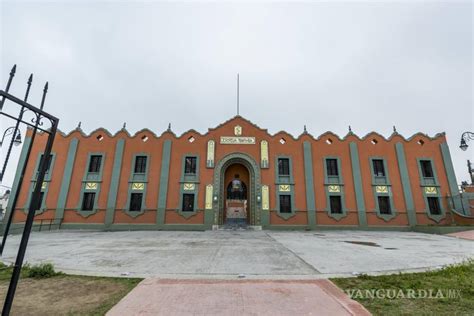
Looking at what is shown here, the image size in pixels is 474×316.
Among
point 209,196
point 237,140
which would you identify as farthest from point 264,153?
point 209,196

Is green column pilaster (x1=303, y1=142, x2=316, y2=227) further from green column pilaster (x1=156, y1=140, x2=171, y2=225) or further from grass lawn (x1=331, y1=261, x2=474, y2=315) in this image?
grass lawn (x1=331, y1=261, x2=474, y2=315)

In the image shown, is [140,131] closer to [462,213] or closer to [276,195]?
[276,195]

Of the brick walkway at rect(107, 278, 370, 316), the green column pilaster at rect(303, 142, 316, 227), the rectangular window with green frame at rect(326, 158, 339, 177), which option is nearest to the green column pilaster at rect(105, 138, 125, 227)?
the brick walkway at rect(107, 278, 370, 316)

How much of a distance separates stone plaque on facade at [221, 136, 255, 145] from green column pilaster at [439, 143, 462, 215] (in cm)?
1939

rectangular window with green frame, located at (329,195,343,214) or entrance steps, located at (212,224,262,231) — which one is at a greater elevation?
rectangular window with green frame, located at (329,195,343,214)

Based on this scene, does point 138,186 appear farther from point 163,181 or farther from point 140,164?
point 163,181

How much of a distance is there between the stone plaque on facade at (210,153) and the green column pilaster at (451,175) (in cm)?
2325

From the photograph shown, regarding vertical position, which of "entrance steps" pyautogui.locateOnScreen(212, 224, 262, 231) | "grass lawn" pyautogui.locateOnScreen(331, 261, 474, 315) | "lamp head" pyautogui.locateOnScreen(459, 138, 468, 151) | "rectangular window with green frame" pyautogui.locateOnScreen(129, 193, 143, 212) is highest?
"lamp head" pyautogui.locateOnScreen(459, 138, 468, 151)

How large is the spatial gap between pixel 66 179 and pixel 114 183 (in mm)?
4463

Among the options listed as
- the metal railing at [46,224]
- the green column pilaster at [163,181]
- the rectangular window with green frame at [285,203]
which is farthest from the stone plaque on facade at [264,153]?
the metal railing at [46,224]

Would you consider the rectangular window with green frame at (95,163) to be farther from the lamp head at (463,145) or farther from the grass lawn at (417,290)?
the lamp head at (463,145)

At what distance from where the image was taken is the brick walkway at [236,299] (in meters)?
3.61

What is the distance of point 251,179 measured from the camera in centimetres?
2202

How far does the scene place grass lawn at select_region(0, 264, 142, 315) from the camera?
3.68 metres
